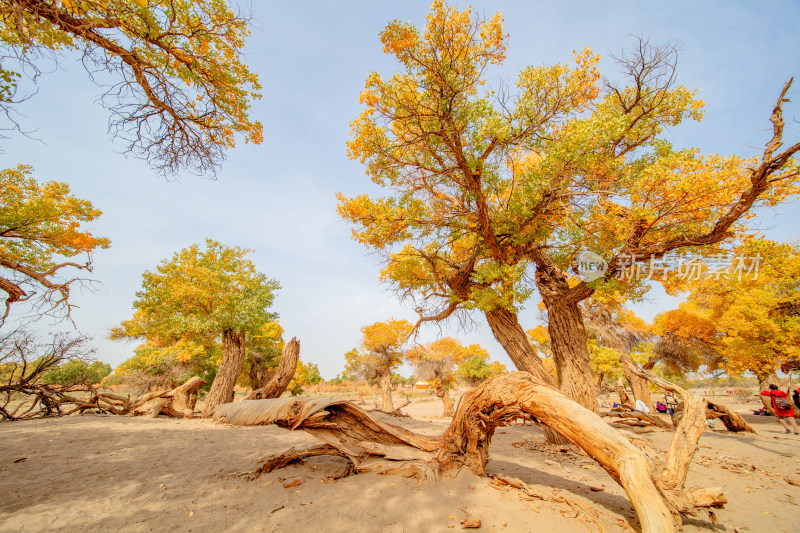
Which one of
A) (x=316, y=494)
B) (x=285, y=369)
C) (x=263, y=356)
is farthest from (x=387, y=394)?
(x=316, y=494)

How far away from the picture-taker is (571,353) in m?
7.51

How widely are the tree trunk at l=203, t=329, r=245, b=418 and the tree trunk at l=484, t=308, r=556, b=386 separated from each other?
11.4m

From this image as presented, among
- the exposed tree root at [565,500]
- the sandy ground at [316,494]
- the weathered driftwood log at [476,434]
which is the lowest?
the sandy ground at [316,494]

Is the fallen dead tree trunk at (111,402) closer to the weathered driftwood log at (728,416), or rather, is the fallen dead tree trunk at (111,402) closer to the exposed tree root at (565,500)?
the exposed tree root at (565,500)

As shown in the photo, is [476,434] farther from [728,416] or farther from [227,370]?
[227,370]

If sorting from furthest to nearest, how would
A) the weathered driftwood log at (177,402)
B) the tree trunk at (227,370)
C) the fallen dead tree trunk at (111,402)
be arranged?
the tree trunk at (227,370)
the weathered driftwood log at (177,402)
the fallen dead tree trunk at (111,402)

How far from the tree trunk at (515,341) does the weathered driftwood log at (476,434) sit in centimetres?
334

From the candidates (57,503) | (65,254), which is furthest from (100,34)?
(65,254)

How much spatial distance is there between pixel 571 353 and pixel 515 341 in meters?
1.40

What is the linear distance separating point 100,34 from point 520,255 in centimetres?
862

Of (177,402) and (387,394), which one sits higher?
(177,402)

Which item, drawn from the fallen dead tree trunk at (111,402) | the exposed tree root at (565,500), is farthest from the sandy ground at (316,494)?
the fallen dead tree trunk at (111,402)

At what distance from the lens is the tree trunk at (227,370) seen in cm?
1291

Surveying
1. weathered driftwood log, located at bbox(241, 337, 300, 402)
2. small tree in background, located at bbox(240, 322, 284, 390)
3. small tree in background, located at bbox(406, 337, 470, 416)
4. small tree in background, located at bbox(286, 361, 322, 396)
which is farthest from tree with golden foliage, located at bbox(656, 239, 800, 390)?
small tree in background, located at bbox(286, 361, 322, 396)
